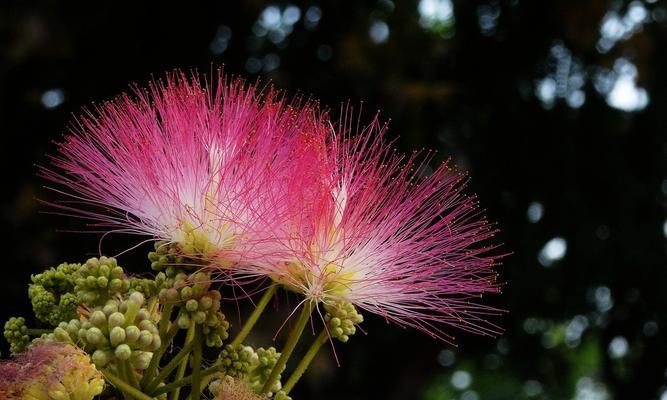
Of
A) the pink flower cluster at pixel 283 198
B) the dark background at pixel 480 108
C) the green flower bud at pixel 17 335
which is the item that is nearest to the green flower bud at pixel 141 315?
the pink flower cluster at pixel 283 198

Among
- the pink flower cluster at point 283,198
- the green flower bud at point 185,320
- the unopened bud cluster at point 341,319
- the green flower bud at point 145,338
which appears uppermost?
the pink flower cluster at point 283,198

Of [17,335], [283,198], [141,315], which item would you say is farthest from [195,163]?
[17,335]

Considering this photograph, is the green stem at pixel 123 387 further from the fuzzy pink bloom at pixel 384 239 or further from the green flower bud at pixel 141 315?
the fuzzy pink bloom at pixel 384 239

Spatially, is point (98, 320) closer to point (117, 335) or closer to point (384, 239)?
point (117, 335)

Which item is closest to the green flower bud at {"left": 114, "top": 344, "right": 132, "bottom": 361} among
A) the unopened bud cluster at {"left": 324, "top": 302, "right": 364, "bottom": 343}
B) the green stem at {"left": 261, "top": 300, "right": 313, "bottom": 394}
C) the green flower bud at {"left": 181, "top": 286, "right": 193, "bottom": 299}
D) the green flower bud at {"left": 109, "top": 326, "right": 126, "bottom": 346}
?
the green flower bud at {"left": 109, "top": 326, "right": 126, "bottom": 346}

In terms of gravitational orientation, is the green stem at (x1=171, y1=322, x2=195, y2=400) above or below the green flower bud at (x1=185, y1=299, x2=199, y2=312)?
below

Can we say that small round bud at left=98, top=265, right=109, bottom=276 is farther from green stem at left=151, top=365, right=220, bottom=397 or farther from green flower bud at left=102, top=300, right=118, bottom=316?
green stem at left=151, top=365, right=220, bottom=397
